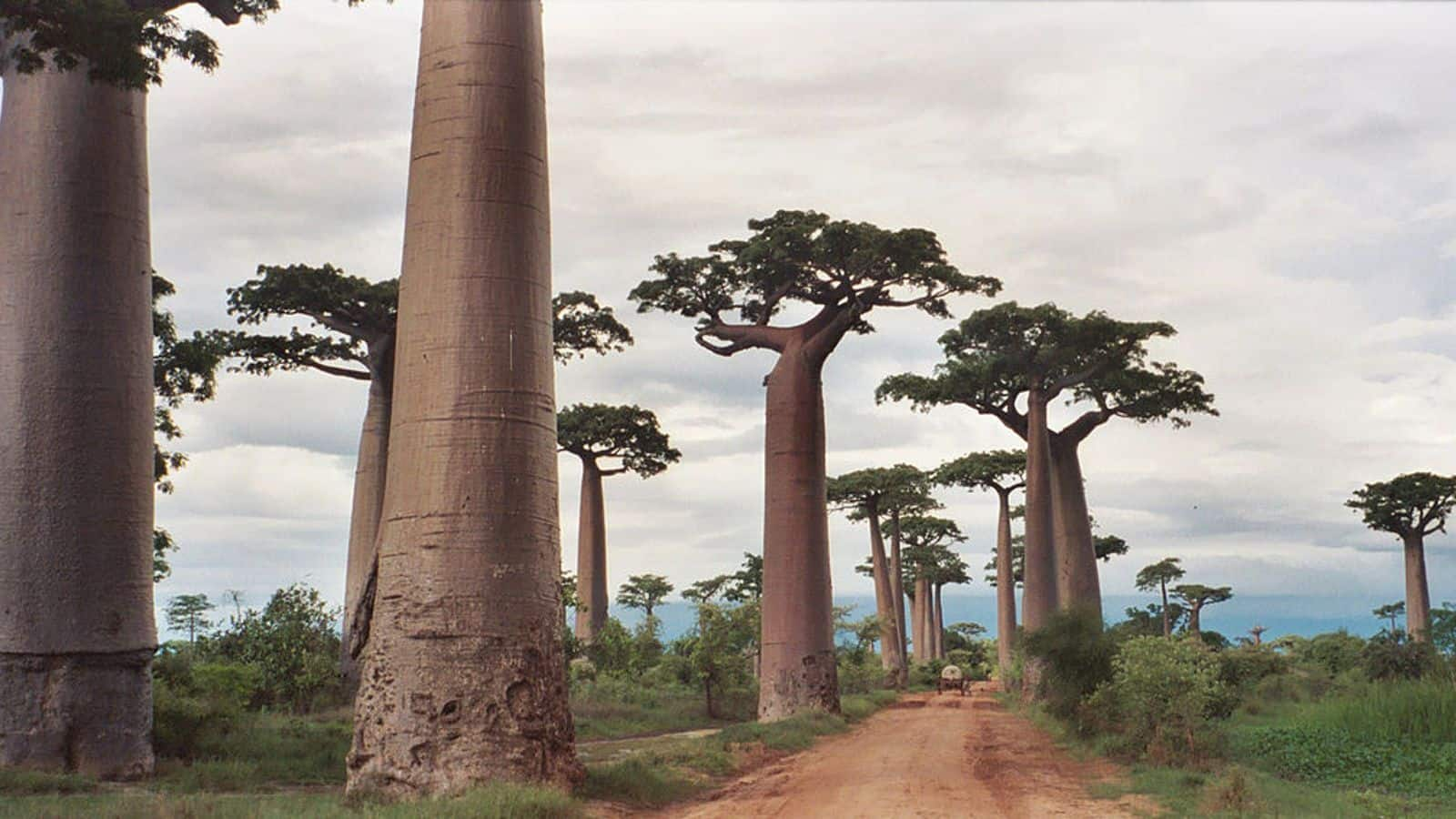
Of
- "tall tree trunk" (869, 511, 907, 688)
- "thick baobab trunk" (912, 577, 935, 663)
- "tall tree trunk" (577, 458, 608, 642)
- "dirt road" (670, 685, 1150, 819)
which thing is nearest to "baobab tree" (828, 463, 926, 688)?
"tall tree trunk" (869, 511, 907, 688)

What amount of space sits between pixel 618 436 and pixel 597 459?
1564mm

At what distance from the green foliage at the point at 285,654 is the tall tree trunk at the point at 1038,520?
1322 centimetres

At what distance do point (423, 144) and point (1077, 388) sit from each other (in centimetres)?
1917

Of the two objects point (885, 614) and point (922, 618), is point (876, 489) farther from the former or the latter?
point (922, 618)

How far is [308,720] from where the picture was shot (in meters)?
16.9

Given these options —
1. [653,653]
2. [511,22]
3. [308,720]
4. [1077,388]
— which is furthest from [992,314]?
[511,22]

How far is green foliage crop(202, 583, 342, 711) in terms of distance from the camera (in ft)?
65.2

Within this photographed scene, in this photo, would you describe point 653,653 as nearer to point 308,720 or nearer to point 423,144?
point 308,720

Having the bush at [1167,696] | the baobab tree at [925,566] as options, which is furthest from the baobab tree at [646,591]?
the bush at [1167,696]

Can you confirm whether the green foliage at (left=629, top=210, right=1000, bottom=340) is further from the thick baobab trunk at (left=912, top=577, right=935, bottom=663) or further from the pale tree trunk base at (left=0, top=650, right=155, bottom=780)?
the thick baobab trunk at (left=912, top=577, right=935, bottom=663)

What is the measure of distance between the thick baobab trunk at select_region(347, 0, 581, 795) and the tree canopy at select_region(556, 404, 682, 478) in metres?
19.2

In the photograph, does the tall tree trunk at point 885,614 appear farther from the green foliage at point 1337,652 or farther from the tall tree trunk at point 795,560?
the tall tree trunk at point 795,560

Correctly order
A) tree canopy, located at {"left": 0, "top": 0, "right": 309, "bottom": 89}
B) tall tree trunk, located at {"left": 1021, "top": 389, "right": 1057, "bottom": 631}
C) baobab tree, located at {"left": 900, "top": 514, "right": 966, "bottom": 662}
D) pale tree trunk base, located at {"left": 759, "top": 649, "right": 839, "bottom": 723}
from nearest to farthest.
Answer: tree canopy, located at {"left": 0, "top": 0, "right": 309, "bottom": 89} < pale tree trunk base, located at {"left": 759, "top": 649, "right": 839, "bottom": 723} < tall tree trunk, located at {"left": 1021, "top": 389, "right": 1057, "bottom": 631} < baobab tree, located at {"left": 900, "top": 514, "right": 966, "bottom": 662}

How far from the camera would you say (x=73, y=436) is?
38.9 feet
